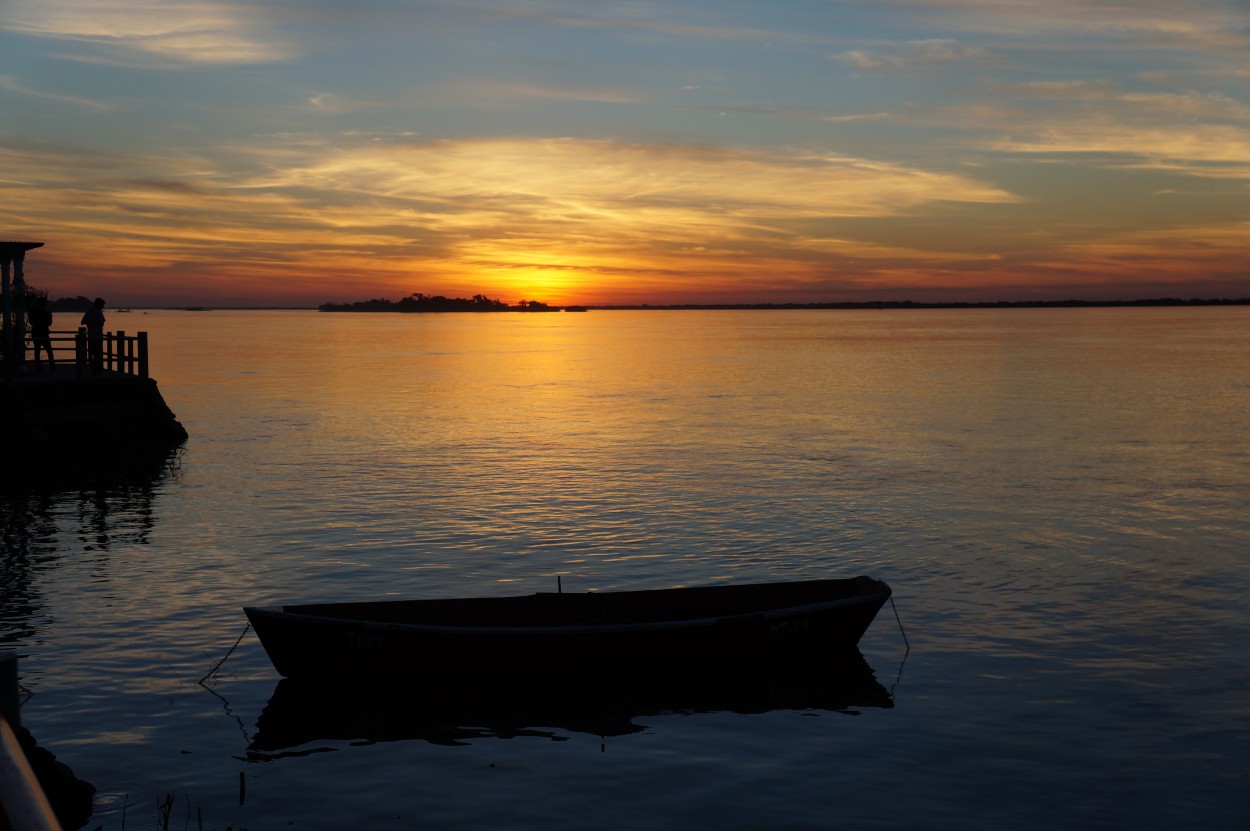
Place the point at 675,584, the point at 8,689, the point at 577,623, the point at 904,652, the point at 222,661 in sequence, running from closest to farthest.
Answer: the point at 8,689 → the point at 577,623 → the point at 222,661 → the point at 904,652 → the point at 675,584

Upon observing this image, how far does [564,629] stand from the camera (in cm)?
1605

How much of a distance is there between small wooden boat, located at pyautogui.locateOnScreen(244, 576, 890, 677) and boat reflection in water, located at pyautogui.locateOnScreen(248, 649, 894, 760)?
0.29 m

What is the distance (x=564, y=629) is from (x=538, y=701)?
3.71 feet

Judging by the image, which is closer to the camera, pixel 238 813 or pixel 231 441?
pixel 238 813

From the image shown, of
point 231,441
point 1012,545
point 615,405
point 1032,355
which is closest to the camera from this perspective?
point 1012,545

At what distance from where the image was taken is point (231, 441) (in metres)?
48.4

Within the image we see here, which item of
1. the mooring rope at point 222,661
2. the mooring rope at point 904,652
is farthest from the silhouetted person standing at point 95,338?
the mooring rope at point 904,652

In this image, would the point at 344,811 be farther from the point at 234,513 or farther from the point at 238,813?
the point at 234,513

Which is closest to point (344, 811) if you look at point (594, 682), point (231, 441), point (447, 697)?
point (447, 697)

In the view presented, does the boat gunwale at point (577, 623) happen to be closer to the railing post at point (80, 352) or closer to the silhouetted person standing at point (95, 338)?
the railing post at point (80, 352)

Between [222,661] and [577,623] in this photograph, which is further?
[222,661]

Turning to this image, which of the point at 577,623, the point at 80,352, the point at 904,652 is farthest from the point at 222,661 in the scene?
the point at 80,352

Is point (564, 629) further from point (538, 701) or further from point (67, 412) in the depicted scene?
point (67, 412)

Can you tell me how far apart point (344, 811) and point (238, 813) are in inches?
45.5
